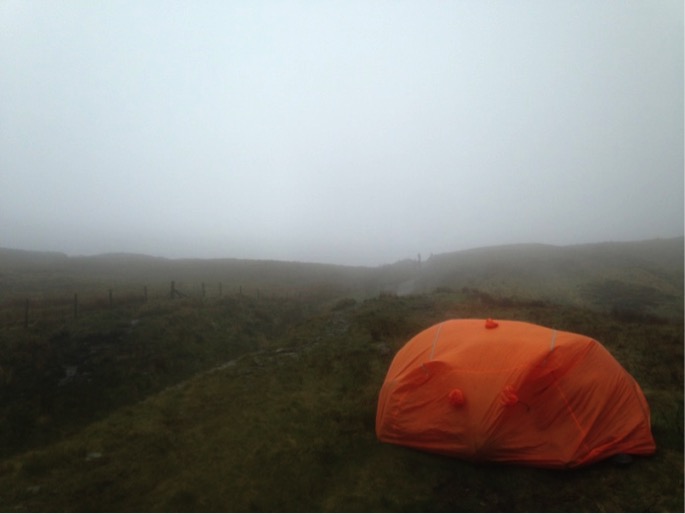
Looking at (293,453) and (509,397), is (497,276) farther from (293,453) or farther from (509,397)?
(293,453)

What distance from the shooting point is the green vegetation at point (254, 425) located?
718 cm

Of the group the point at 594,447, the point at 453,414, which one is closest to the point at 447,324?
the point at 453,414

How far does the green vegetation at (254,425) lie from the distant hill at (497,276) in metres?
12.4

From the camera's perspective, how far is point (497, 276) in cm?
4344

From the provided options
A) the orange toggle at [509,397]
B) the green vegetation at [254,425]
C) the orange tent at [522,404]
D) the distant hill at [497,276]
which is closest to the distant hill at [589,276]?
the distant hill at [497,276]

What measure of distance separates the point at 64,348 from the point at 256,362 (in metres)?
8.29

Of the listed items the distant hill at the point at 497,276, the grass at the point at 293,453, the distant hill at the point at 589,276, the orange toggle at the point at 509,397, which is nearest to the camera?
the grass at the point at 293,453

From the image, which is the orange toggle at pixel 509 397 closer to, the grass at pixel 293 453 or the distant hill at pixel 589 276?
the grass at pixel 293 453

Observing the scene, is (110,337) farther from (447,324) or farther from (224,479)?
(447,324)

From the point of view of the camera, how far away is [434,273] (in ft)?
193

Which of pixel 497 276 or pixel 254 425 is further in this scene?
pixel 497 276

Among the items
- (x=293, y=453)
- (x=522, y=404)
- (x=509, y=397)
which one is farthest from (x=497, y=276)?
(x=293, y=453)

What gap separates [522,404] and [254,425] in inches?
247

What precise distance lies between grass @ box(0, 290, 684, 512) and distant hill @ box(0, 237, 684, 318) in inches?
659
